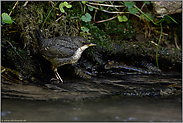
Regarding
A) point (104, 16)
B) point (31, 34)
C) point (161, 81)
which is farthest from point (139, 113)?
point (104, 16)

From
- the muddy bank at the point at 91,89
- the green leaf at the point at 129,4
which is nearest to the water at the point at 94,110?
the muddy bank at the point at 91,89

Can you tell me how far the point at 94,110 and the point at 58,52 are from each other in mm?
1908

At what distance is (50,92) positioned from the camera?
321 cm

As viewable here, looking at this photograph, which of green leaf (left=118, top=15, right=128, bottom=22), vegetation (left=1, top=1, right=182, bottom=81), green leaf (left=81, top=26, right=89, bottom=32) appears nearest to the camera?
vegetation (left=1, top=1, right=182, bottom=81)

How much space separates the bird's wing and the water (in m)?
1.43

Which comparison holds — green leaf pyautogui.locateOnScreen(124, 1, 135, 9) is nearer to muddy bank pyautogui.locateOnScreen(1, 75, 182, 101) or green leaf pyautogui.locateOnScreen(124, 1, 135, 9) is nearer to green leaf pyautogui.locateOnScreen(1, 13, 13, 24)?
muddy bank pyautogui.locateOnScreen(1, 75, 182, 101)

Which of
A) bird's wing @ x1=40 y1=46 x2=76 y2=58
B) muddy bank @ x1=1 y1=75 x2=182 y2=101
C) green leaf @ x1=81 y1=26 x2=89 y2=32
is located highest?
green leaf @ x1=81 y1=26 x2=89 y2=32

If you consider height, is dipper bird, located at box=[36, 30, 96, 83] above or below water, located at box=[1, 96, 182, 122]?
above

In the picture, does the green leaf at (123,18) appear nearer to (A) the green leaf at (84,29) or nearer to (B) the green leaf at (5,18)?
(A) the green leaf at (84,29)

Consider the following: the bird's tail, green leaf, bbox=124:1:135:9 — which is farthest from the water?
green leaf, bbox=124:1:135:9

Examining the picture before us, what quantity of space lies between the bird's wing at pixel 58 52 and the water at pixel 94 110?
1.43 m

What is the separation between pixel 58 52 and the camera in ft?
13.2

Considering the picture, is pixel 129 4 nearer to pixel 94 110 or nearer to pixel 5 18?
pixel 5 18

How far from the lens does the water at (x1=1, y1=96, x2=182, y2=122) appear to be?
2.20 meters
